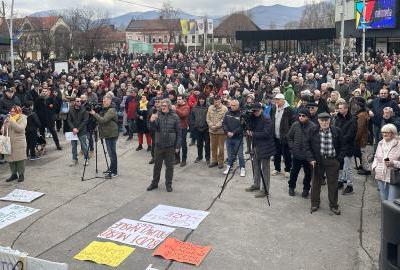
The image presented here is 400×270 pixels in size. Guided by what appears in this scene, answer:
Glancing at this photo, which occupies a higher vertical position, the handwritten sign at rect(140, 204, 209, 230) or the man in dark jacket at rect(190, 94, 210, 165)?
the man in dark jacket at rect(190, 94, 210, 165)

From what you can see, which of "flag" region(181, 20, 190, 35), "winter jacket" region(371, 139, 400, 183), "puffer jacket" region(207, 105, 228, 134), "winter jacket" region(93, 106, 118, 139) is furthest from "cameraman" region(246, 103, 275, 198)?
"flag" region(181, 20, 190, 35)

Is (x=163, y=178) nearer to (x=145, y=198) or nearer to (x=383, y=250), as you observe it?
(x=145, y=198)

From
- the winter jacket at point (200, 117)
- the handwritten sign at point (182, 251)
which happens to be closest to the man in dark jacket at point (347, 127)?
the winter jacket at point (200, 117)

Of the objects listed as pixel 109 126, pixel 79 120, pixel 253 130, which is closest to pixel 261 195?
pixel 253 130

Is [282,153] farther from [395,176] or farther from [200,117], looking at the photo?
[395,176]

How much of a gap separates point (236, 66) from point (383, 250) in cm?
2476

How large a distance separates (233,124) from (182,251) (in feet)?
13.5

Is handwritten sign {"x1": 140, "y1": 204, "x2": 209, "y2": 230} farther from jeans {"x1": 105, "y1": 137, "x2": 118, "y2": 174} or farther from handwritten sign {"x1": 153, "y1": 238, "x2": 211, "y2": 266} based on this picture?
jeans {"x1": 105, "y1": 137, "x2": 118, "y2": 174}

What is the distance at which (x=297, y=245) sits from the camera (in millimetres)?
6629

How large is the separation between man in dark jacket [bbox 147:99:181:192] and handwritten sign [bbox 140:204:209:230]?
1.08m

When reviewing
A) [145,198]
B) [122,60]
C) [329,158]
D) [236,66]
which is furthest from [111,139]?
[122,60]

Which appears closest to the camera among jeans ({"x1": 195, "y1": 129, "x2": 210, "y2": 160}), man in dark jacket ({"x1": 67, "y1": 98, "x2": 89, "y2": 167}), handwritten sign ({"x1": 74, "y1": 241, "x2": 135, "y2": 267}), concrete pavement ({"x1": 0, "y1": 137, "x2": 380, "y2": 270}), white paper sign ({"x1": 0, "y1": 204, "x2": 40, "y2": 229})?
handwritten sign ({"x1": 74, "y1": 241, "x2": 135, "y2": 267})

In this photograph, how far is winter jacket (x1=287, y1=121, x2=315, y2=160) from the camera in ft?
26.3

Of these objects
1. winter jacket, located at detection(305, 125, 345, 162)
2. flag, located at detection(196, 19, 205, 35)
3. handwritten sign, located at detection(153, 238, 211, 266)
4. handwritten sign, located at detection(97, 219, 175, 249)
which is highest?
flag, located at detection(196, 19, 205, 35)
